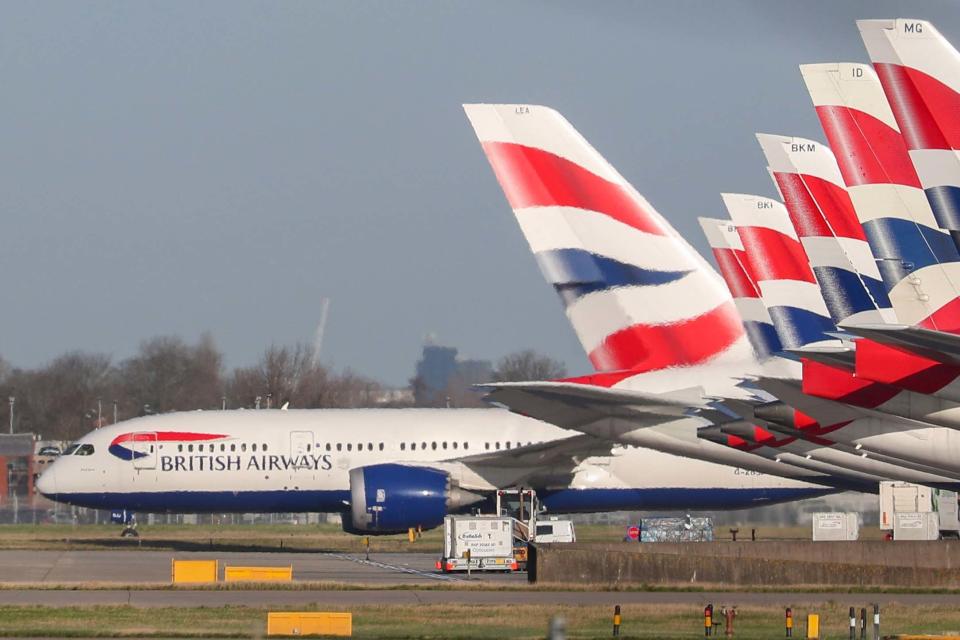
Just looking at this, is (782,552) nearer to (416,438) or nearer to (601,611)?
(601,611)

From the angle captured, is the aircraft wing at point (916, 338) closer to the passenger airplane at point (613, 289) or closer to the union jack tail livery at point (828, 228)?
the union jack tail livery at point (828, 228)

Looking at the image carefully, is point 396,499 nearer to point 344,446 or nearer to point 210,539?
point 344,446

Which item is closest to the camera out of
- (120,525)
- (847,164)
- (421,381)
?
(847,164)

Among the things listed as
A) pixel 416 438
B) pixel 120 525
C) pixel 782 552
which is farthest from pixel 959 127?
pixel 120 525

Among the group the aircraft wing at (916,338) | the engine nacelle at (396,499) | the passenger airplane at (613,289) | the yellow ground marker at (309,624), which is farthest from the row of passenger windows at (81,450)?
the aircraft wing at (916,338)

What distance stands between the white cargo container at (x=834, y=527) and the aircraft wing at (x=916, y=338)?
31.1 metres

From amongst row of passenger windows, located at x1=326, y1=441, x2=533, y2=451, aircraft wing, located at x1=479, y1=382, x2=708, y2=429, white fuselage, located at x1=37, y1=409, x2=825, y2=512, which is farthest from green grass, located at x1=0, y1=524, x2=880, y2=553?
aircraft wing, located at x1=479, y1=382, x2=708, y2=429

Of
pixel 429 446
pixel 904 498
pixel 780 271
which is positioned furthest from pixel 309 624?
pixel 904 498

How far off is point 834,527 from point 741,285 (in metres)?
19.4

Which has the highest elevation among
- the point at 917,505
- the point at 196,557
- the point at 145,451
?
the point at 145,451

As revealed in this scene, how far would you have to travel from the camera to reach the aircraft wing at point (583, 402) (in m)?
29.2

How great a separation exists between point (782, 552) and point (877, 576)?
2.11m

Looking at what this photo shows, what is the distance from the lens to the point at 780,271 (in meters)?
30.8

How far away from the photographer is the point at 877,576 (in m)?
37.1
